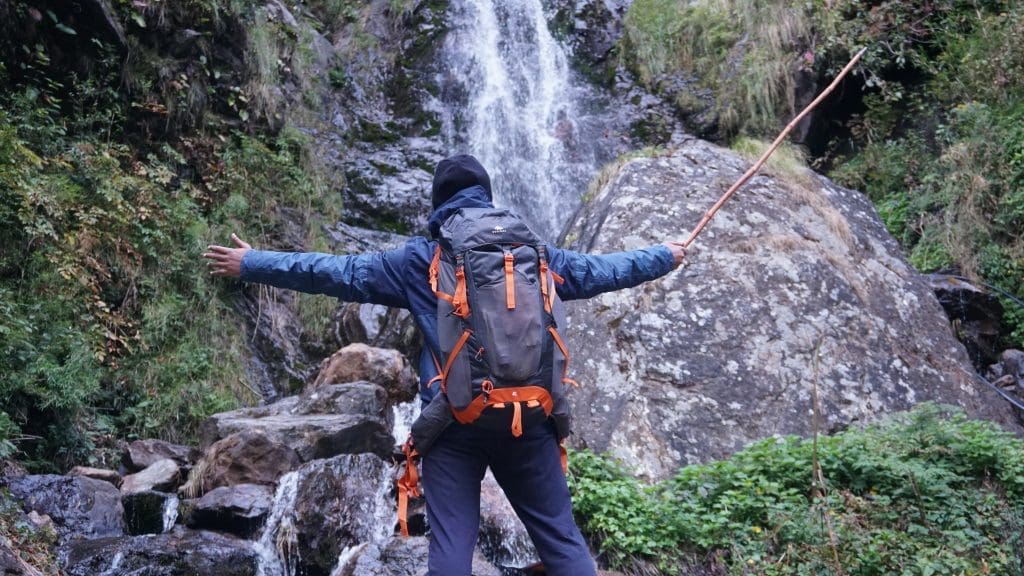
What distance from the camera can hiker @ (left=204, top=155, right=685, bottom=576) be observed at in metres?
2.61

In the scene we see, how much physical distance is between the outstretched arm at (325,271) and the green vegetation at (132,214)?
3.08 metres

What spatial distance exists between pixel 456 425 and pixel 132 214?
6515mm

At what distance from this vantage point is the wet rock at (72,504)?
4965 mm

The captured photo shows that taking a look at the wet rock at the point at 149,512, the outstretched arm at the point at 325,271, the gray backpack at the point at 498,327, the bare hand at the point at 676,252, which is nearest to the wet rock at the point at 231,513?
the wet rock at the point at 149,512

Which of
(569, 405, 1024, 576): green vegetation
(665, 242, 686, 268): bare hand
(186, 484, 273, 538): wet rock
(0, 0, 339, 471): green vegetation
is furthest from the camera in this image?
(0, 0, 339, 471): green vegetation

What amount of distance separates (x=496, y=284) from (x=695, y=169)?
5.29 metres

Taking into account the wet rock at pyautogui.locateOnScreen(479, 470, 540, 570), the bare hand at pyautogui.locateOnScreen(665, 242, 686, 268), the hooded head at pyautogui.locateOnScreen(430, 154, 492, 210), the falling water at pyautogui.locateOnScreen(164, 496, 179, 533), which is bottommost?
the wet rock at pyautogui.locateOnScreen(479, 470, 540, 570)

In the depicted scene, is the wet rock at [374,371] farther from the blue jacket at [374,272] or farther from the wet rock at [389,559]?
the blue jacket at [374,272]

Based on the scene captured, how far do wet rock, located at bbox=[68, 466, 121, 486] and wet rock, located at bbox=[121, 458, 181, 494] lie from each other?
0.08 meters

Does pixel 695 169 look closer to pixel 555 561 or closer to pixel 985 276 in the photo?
pixel 985 276

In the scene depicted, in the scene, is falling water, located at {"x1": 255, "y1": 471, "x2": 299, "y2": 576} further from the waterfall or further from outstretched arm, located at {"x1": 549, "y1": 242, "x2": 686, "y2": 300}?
the waterfall

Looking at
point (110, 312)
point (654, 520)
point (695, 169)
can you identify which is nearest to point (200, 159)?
point (110, 312)

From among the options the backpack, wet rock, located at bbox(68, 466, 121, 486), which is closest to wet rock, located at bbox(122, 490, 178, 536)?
wet rock, located at bbox(68, 466, 121, 486)

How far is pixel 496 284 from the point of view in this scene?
2.60 metres
